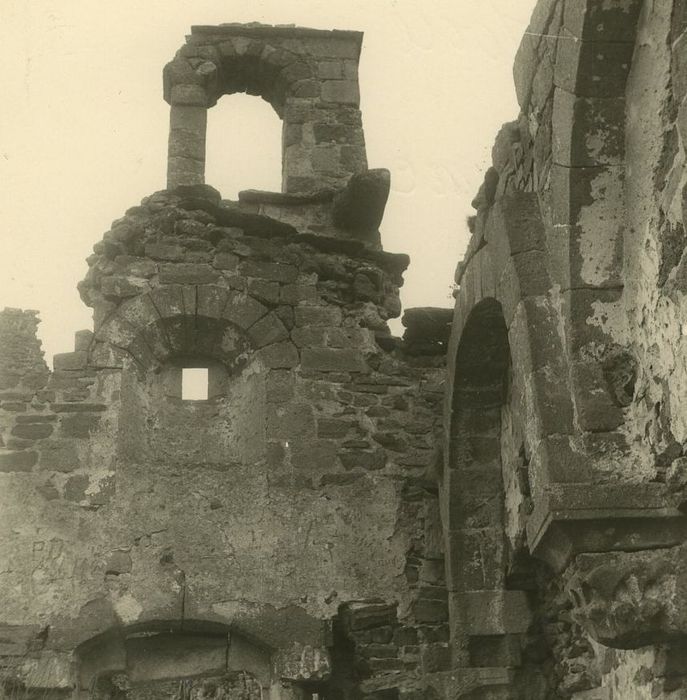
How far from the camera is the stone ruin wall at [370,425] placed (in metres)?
4.24

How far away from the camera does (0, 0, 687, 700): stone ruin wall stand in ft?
13.9

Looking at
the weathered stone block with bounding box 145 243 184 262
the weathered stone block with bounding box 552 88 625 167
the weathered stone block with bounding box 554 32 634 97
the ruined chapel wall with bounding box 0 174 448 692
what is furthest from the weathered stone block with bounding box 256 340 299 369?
the weathered stone block with bounding box 554 32 634 97

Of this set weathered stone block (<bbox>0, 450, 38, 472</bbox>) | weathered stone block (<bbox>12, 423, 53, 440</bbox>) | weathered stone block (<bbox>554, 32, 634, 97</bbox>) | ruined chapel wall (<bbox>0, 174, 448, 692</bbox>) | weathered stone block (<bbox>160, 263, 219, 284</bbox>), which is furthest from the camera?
weathered stone block (<bbox>160, 263, 219, 284</bbox>)

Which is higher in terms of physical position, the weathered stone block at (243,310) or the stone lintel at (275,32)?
the stone lintel at (275,32)

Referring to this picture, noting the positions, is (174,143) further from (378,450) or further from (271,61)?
(378,450)

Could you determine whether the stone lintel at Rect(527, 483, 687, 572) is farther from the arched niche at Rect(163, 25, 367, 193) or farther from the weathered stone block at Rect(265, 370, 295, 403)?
the arched niche at Rect(163, 25, 367, 193)

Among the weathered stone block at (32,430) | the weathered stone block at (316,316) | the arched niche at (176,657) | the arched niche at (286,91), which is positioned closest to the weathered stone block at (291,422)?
the weathered stone block at (316,316)

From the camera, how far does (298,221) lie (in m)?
8.09

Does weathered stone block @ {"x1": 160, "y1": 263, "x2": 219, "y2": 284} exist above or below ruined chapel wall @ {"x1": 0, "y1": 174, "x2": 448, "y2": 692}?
above

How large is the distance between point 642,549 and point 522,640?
2.39m

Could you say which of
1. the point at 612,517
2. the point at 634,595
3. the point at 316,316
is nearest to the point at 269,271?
the point at 316,316

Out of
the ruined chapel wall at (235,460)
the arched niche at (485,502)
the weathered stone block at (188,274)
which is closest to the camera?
the arched niche at (485,502)

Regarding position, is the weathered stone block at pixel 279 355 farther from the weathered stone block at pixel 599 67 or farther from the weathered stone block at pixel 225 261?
the weathered stone block at pixel 599 67

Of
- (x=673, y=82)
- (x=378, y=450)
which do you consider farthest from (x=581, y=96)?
(x=378, y=450)
